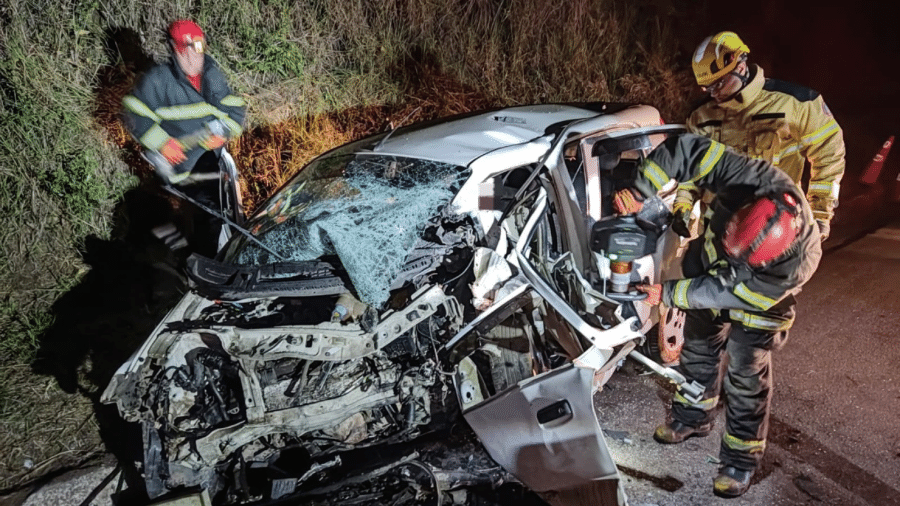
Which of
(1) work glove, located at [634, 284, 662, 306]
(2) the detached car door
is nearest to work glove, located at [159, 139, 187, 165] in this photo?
(2) the detached car door

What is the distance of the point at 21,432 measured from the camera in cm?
351

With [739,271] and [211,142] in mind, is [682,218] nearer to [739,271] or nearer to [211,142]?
[739,271]

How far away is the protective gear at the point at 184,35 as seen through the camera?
3885 mm

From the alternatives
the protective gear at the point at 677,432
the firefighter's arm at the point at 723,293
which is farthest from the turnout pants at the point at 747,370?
the protective gear at the point at 677,432

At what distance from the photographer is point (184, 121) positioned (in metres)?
3.93

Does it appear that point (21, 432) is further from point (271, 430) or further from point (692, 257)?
point (692, 257)

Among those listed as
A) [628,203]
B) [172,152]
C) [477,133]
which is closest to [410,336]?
[477,133]

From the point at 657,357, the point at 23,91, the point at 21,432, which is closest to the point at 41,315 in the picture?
the point at 21,432

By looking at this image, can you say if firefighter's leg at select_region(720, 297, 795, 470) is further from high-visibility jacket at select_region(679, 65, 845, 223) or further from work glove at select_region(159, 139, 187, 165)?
work glove at select_region(159, 139, 187, 165)

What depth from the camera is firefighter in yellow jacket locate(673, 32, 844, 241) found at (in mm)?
3461

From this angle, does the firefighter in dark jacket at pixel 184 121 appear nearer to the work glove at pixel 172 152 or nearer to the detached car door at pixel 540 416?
the work glove at pixel 172 152

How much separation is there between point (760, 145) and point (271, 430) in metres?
3.36

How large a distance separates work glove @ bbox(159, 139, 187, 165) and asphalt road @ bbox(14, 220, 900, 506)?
193 cm

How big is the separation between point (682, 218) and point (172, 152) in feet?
10.5
